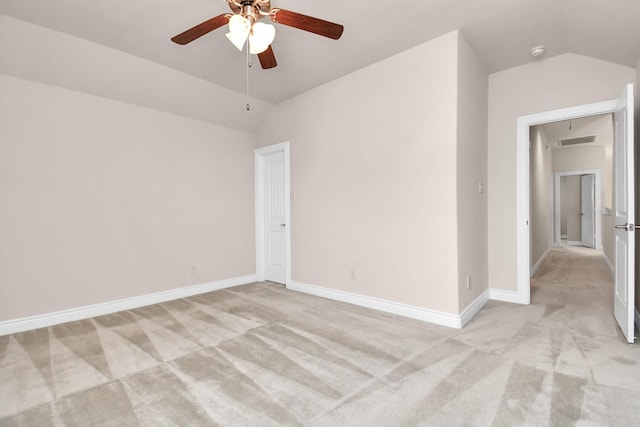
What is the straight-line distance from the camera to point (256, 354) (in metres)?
2.35

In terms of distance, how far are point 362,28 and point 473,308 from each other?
2943 mm

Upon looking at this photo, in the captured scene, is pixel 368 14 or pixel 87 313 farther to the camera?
pixel 87 313

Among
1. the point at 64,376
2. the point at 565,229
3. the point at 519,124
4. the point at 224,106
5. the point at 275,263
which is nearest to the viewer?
the point at 64,376

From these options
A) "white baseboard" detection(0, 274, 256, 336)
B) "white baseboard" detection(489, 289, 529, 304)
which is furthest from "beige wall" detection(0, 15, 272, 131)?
"white baseboard" detection(489, 289, 529, 304)

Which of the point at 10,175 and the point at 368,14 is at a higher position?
the point at 368,14

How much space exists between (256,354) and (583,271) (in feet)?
18.9

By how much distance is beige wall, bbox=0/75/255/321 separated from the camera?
9.66ft

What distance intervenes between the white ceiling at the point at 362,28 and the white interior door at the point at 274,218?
165 cm

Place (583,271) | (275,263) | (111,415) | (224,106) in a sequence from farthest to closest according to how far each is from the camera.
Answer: (583,271) → (275,263) → (224,106) → (111,415)

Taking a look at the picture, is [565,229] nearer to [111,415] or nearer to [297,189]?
[297,189]

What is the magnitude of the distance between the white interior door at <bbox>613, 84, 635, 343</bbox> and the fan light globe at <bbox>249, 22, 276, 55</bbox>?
2761 mm

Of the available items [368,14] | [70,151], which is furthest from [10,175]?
[368,14]

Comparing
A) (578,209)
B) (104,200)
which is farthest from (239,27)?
(578,209)

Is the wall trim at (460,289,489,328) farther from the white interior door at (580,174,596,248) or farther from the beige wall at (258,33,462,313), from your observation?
the white interior door at (580,174,596,248)
